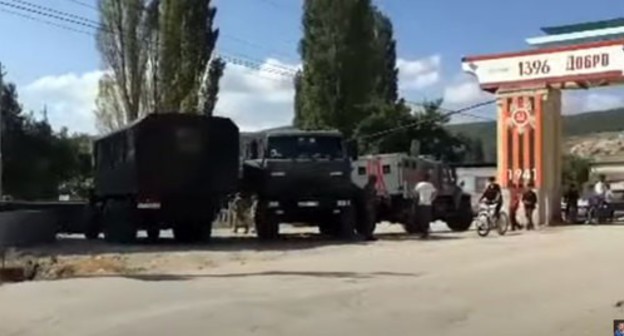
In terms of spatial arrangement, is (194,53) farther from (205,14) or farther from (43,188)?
(43,188)

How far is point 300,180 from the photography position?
26844 millimetres

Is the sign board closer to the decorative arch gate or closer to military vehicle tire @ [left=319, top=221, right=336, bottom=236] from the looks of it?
the decorative arch gate

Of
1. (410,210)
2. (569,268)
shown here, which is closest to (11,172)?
(410,210)

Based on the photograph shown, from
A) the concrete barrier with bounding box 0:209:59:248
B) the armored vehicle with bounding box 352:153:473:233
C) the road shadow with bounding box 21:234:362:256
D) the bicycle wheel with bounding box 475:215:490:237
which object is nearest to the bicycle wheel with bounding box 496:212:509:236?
the bicycle wheel with bounding box 475:215:490:237

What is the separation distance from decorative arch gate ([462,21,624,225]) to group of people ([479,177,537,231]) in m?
0.39

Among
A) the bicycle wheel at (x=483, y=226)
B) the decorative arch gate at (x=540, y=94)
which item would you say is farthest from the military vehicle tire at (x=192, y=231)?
the decorative arch gate at (x=540, y=94)

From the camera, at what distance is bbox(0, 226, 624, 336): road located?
37.5 feet

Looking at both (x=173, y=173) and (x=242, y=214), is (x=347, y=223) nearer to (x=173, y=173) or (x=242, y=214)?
(x=173, y=173)

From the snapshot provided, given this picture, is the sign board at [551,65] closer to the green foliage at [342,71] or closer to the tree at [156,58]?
the tree at [156,58]

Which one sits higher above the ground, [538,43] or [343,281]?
Result: [538,43]

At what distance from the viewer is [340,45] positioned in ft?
207

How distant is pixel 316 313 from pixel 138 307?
213cm

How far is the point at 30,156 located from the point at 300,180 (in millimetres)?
41737

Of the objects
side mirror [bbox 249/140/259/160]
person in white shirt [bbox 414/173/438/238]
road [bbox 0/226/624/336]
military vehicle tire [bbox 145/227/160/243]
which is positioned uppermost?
side mirror [bbox 249/140/259/160]
